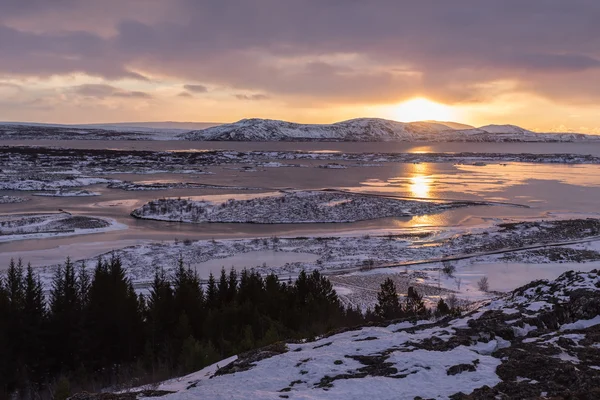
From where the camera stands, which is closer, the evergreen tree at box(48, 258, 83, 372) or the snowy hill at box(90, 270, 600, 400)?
the snowy hill at box(90, 270, 600, 400)

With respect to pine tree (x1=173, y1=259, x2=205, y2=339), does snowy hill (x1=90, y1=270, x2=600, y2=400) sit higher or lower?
higher

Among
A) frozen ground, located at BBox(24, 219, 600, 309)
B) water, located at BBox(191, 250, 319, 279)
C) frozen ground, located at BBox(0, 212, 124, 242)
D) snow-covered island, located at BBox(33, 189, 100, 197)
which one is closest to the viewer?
frozen ground, located at BBox(24, 219, 600, 309)

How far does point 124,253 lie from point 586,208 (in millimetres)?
43270

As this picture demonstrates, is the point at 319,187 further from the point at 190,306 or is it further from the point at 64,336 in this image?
the point at 64,336

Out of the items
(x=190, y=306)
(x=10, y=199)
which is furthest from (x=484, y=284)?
(x=10, y=199)

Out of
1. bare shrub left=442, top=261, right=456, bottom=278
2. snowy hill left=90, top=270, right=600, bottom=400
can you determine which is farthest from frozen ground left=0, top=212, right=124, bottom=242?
snowy hill left=90, top=270, right=600, bottom=400

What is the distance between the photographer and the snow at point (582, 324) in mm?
10320

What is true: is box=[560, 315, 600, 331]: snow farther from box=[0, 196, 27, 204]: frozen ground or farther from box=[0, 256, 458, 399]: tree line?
box=[0, 196, 27, 204]: frozen ground

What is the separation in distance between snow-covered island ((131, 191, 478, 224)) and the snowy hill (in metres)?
34.9

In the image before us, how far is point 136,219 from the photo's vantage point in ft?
147

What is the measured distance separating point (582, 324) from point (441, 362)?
13.8ft

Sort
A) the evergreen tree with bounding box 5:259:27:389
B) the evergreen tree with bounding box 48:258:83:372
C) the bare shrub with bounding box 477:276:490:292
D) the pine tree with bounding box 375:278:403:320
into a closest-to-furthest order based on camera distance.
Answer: the evergreen tree with bounding box 5:259:27:389
the evergreen tree with bounding box 48:258:83:372
the pine tree with bounding box 375:278:403:320
the bare shrub with bounding box 477:276:490:292

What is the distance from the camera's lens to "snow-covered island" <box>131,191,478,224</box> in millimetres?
46250

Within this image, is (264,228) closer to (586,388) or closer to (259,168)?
(586,388)
